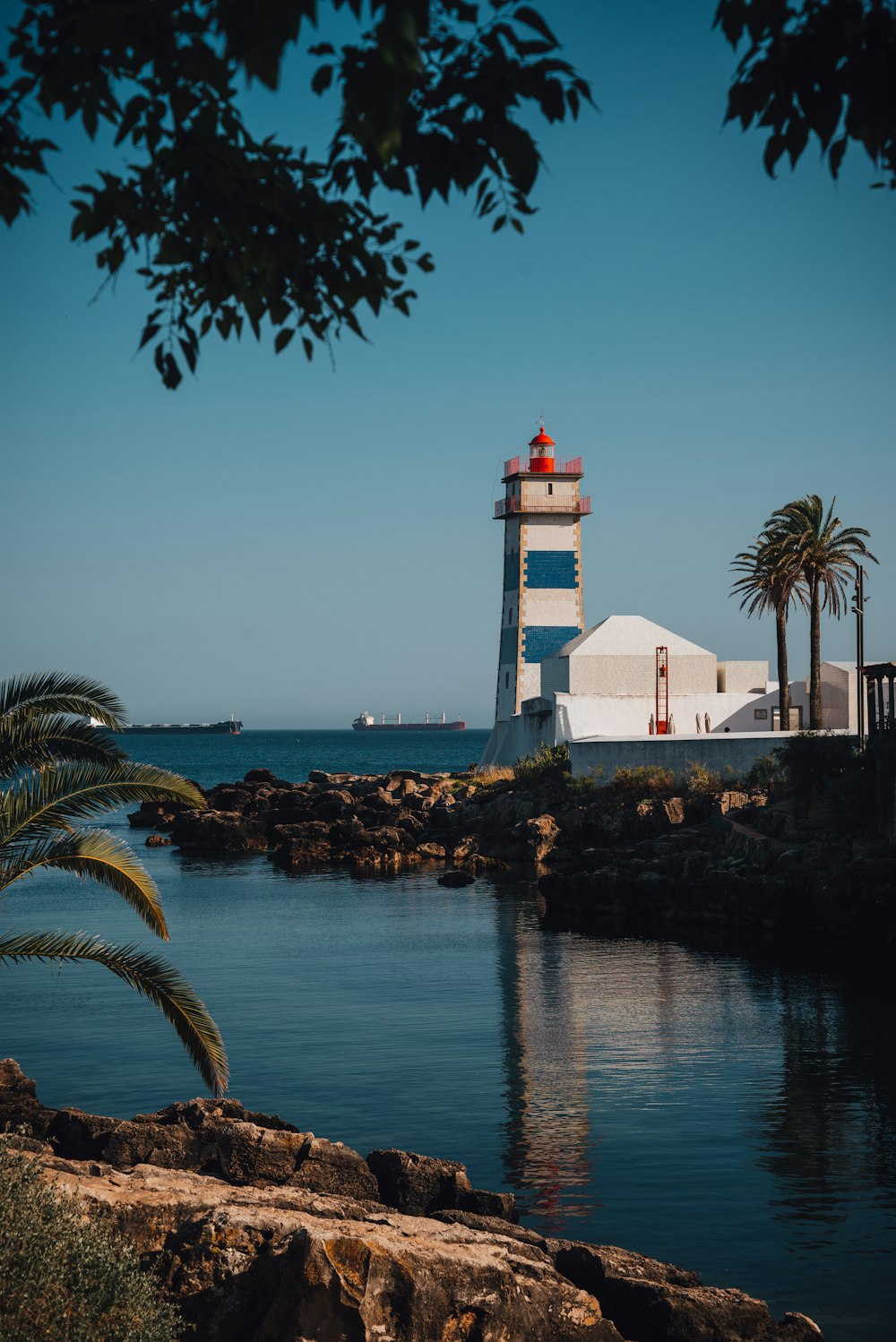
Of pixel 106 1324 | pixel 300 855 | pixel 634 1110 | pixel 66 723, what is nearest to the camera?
pixel 106 1324

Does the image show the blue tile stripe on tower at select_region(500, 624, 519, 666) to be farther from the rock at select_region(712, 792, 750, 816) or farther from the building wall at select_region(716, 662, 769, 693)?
the rock at select_region(712, 792, 750, 816)

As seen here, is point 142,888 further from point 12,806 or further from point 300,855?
point 300,855

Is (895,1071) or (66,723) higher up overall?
(66,723)

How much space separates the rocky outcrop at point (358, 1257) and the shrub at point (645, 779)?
1260 inches

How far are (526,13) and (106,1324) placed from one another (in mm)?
6718

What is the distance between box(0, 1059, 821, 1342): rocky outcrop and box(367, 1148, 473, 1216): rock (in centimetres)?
1

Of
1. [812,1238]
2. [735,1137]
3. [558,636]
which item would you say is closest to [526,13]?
[812,1238]

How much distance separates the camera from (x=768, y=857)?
32.5m

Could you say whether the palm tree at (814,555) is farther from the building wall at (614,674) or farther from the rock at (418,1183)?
the rock at (418,1183)

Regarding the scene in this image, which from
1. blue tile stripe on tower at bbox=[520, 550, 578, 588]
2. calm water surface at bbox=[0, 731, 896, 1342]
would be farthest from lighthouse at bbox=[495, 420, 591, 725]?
calm water surface at bbox=[0, 731, 896, 1342]

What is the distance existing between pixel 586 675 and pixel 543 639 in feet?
18.8

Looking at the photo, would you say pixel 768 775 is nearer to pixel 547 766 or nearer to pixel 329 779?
pixel 547 766

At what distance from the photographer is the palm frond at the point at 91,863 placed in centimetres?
1267

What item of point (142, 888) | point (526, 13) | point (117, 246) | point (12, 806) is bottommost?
point (142, 888)
